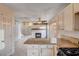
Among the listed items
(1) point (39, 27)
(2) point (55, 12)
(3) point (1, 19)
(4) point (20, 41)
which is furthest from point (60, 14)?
(3) point (1, 19)

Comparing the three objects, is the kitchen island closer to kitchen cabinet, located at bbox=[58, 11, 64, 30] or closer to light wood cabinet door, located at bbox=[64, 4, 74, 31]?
kitchen cabinet, located at bbox=[58, 11, 64, 30]

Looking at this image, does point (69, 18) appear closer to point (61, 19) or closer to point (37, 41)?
point (61, 19)

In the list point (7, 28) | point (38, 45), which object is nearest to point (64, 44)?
point (38, 45)


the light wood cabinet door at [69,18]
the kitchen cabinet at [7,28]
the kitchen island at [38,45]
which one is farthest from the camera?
the light wood cabinet door at [69,18]

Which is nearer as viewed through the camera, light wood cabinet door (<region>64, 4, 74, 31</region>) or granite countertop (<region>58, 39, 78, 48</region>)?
granite countertop (<region>58, 39, 78, 48</region>)

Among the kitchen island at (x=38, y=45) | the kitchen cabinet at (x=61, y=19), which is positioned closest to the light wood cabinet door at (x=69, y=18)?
the kitchen cabinet at (x=61, y=19)

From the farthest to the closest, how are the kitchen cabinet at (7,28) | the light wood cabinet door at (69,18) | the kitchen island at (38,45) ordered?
the light wood cabinet door at (69,18)
the kitchen island at (38,45)
the kitchen cabinet at (7,28)

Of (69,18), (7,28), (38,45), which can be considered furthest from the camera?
(69,18)

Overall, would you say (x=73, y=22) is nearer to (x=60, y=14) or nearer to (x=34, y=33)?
(x=60, y=14)

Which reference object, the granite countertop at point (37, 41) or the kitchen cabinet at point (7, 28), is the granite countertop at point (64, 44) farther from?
Result: the kitchen cabinet at point (7, 28)

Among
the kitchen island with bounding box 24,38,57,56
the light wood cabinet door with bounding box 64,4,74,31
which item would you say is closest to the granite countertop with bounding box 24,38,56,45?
the kitchen island with bounding box 24,38,57,56

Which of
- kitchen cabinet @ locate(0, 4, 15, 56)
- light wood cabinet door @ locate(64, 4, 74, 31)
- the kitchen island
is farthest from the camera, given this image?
light wood cabinet door @ locate(64, 4, 74, 31)

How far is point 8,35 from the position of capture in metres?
1.57

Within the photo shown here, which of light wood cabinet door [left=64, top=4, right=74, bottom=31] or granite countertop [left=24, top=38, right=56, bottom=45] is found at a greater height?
light wood cabinet door [left=64, top=4, right=74, bottom=31]
